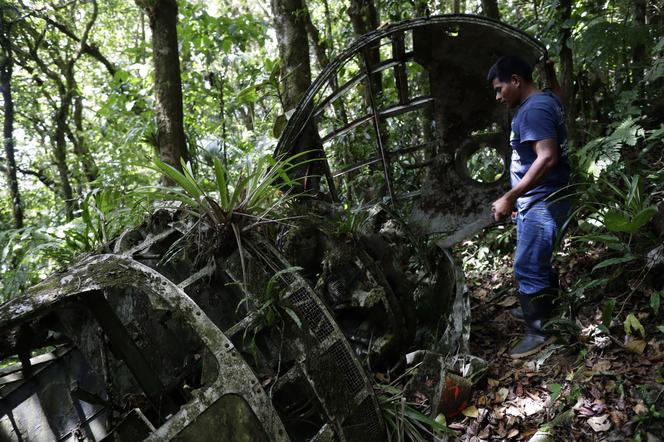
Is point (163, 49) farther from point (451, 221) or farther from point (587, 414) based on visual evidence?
point (587, 414)

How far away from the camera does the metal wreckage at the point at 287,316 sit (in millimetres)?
2391

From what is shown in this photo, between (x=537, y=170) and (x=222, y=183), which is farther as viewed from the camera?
(x=537, y=170)

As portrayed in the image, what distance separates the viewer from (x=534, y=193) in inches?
136

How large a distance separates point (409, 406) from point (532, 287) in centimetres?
132

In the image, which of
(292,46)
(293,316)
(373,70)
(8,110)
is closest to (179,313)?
(293,316)

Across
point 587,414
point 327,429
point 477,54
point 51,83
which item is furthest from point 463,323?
point 51,83

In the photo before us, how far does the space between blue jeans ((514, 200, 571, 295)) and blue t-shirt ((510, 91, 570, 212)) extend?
10cm

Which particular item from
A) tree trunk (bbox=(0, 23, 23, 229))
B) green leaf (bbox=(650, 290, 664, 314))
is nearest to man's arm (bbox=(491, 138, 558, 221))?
green leaf (bbox=(650, 290, 664, 314))

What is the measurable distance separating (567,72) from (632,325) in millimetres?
3619

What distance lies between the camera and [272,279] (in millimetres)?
2969

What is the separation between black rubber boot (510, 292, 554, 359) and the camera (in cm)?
354

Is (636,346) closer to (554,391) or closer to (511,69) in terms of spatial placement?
(554,391)

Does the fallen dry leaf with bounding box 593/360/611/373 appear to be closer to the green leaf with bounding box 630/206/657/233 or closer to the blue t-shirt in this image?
the green leaf with bounding box 630/206/657/233

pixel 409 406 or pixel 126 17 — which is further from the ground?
pixel 126 17
